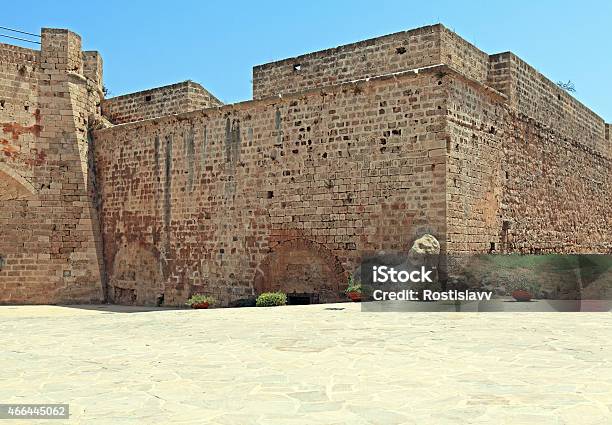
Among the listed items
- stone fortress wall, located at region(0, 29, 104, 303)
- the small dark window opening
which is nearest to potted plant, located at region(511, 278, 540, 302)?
the small dark window opening

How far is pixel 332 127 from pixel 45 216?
8374 millimetres

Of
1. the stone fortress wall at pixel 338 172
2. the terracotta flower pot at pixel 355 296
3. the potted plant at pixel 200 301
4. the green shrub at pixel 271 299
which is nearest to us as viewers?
the terracotta flower pot at pixel 355 296

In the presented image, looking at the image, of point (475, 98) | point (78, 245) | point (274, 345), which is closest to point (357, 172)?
point (475, 98)

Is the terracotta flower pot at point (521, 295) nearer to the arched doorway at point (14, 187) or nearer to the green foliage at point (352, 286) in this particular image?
the green foliage at point (352, 286)

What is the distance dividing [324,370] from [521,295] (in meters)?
5.69

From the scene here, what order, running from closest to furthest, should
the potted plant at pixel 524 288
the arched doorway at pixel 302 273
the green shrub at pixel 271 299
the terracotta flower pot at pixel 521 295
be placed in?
1. the terracotta flower pot at pixel 521 295
2. the potted plant at pixel 524 288
3. the green shrub at pixel 271 299
4. the arched doorway at pixel 302 273

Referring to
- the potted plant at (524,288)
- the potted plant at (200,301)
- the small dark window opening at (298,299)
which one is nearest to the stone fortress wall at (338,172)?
the small dark window opening at (298,299)

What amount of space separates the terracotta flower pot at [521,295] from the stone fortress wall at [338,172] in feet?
4.87

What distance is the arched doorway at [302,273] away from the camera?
12.0m

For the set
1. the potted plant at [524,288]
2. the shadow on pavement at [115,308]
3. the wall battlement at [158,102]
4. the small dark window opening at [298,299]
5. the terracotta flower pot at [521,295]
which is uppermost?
the wall battlement at [158,102]

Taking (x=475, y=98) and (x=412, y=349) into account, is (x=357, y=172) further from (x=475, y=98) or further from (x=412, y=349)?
(x=412, y=349)

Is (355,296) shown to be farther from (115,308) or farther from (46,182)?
(46,182)

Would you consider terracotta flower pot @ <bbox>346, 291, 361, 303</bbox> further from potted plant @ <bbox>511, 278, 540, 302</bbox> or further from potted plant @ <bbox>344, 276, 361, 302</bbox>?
potted plant @ <bbox>511, 278, 540, 302</bbox>

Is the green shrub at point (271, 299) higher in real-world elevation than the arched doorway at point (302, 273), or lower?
lower
